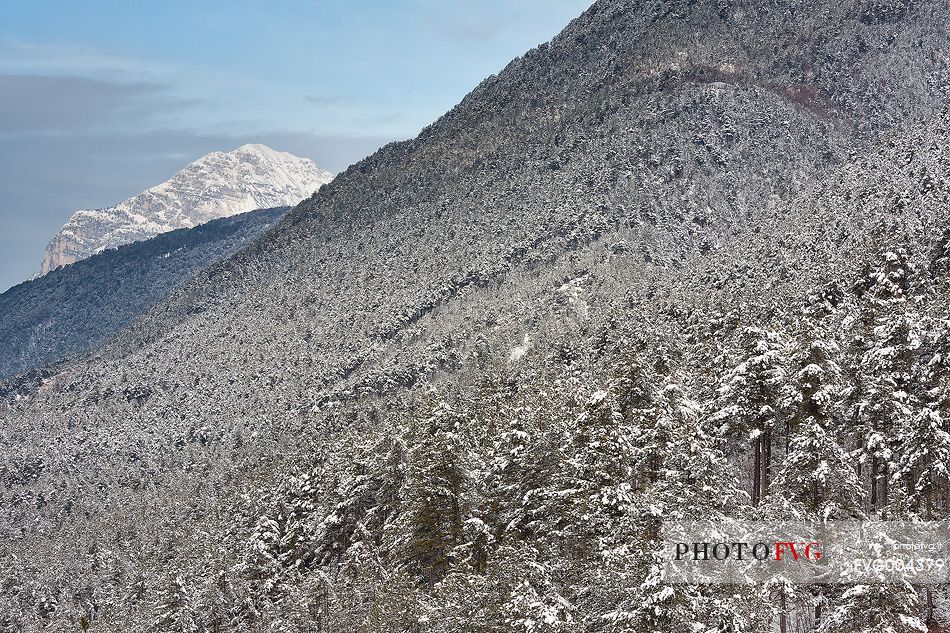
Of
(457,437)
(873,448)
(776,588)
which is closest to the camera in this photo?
(776,588)

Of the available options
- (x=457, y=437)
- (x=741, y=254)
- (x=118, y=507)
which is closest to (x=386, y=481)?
(x=457, y=437)

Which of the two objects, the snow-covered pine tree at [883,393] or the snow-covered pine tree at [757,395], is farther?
the snow-covered pine tree at [757,395]

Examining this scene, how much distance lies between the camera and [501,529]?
40812mm

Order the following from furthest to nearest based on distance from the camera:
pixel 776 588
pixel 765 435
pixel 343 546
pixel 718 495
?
pixel 343 546 < pixel 765 435 < pixel 718 495 < pixel 776 588

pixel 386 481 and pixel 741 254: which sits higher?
pixel 741 254

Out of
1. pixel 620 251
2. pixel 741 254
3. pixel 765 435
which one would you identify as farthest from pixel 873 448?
pixel 620 251

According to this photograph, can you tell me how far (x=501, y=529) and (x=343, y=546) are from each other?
1959 centimetres

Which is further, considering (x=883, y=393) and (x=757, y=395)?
(x=757, y=395)

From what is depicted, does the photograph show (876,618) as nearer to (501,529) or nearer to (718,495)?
(718,495)

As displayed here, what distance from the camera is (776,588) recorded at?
24859 millimetres

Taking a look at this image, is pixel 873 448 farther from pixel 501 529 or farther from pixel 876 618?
pixel 501 529

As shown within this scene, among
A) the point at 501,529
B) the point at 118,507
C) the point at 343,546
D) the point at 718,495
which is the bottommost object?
the point at 118,507

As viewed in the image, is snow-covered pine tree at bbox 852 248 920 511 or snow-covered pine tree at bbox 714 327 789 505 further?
snow-covered pine tree at bbox 714 327 789 505

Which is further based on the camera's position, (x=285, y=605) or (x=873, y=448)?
(x=285, y=605)
